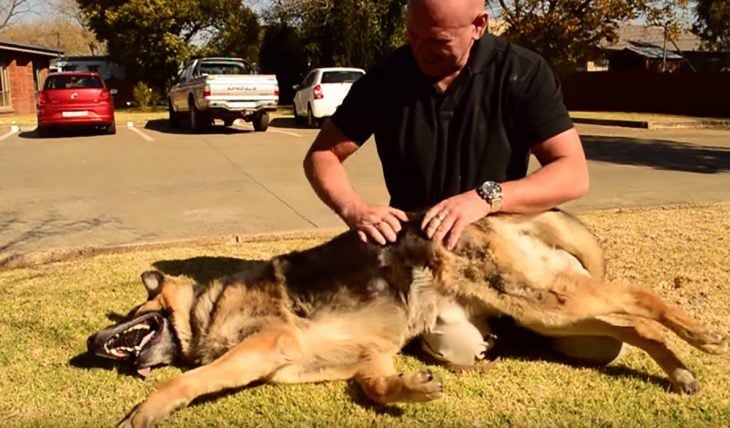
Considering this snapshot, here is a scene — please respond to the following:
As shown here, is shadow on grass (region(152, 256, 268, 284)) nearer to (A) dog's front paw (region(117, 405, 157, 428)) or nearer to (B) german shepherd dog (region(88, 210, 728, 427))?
(B) german shepherd dog (region(88, 210, 728, 427))

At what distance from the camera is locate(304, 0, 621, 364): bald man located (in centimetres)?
351

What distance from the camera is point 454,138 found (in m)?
3.93

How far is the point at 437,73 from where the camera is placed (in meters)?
3.88

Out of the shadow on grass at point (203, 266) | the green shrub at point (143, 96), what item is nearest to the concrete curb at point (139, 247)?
the shadow on grass at point (203, 266)

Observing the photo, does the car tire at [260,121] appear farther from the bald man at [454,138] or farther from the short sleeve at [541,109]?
the short sleeve at [541,109]

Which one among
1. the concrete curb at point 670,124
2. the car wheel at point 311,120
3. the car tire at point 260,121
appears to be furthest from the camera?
the car wheel at point 311,120

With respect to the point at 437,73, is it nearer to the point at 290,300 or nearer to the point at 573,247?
the point at 573,247

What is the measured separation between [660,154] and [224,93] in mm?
11502

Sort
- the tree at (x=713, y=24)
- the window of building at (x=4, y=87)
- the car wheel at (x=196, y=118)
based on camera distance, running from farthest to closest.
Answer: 1. the window of building at (x=4, y=87)
2. the tree at (x=713, y=24)
3. the car wheel at (x=196, y=118)

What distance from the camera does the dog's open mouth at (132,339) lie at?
143 inches

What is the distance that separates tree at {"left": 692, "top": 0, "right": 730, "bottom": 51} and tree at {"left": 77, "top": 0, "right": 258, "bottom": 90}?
24.1 metres

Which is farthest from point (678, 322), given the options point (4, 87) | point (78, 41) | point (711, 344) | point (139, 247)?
point (78, 41)

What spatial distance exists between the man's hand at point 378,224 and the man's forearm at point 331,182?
0.11m

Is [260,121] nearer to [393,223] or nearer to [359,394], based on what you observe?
[393,223]
